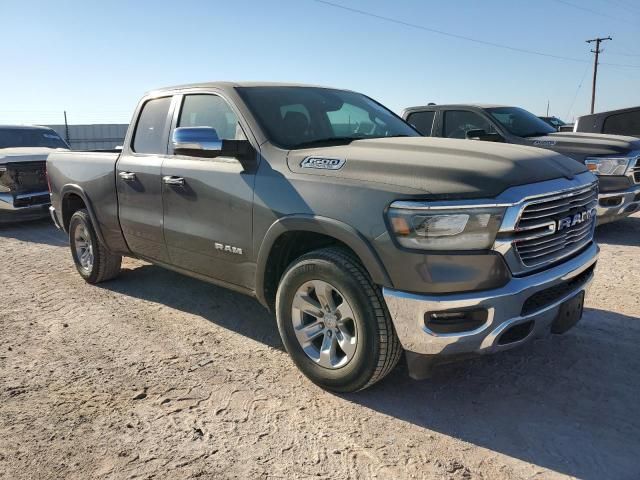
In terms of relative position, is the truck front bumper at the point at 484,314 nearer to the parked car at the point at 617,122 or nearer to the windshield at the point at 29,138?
the parked car at the point at 617,122

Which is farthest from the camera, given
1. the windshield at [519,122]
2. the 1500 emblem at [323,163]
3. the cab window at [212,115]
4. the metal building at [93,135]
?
the metal building at [93,135]

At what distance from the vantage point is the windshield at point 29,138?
10.2m

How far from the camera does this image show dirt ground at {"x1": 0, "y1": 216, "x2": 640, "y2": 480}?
264cm

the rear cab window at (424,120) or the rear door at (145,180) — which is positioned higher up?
the rear cab window at (424,120)

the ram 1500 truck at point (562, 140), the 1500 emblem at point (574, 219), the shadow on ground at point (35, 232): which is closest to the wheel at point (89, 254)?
the shadow on ground at point (35, 232)

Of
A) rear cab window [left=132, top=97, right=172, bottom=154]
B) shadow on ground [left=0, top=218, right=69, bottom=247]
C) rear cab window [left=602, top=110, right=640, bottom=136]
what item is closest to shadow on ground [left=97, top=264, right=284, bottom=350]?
rear cab window [left=132, top=97, right=172, bottom=154]

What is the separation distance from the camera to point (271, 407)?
3.17 metres

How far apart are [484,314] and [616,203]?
17.6 feet

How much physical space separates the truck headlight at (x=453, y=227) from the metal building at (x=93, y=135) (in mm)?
21849

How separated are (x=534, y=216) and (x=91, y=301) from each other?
4.07m

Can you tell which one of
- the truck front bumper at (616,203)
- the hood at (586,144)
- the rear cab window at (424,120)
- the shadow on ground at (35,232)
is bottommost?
the shadow on ground at (35,232)

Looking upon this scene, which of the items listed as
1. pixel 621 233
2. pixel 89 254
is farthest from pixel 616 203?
pixel 89 254

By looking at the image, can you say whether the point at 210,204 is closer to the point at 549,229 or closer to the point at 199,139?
the point at 199,139

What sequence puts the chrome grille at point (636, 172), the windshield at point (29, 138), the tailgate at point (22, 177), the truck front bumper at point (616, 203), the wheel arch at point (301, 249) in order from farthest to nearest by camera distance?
the windshield at point (29, 138) → the tailgate at point (22, 177) → the chrome grille at point (636, 172) → the truck front bumper at point (616, 203) → the wheel arch at point (301, 249)
